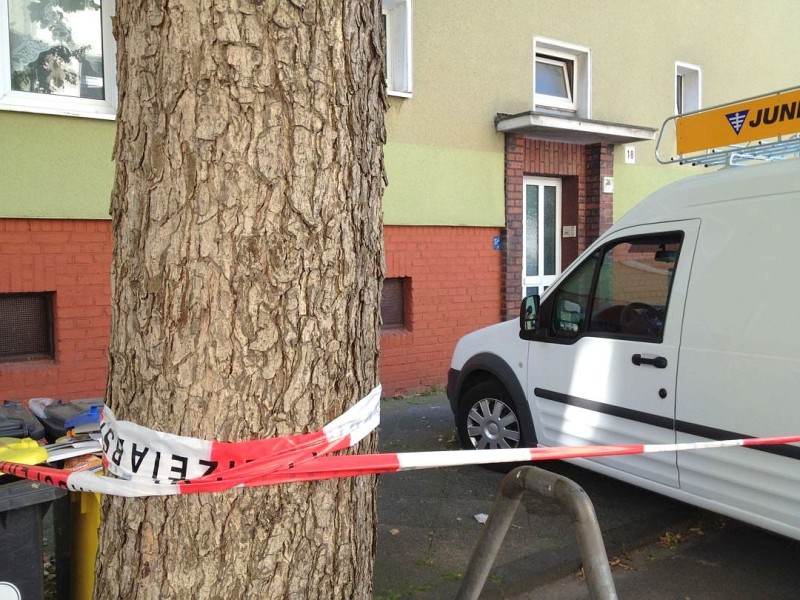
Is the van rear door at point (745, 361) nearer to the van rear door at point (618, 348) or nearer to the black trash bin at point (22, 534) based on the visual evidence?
the van rear door at point (618, 348)

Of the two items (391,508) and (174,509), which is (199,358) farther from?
(391,508)

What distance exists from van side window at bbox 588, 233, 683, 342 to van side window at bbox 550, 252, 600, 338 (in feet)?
0.24

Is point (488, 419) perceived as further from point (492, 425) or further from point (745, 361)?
point (745, 361)

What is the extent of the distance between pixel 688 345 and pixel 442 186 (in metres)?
4.83

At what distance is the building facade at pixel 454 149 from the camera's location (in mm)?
6176

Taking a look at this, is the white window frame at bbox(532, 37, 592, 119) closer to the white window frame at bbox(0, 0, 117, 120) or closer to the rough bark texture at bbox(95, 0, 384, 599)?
the white window frame at bbox(0, 0, 117, 120)

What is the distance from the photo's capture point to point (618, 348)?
4293 mm

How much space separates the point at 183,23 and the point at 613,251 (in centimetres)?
331

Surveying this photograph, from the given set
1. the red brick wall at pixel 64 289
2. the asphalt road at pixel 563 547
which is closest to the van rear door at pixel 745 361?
the asphalt road at pixel 563 547

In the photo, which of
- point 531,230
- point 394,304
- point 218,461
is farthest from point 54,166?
point 531,230

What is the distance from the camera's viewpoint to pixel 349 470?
1908mm

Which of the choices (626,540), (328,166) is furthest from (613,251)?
(328,166)

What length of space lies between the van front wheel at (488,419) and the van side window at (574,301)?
77 centimetres

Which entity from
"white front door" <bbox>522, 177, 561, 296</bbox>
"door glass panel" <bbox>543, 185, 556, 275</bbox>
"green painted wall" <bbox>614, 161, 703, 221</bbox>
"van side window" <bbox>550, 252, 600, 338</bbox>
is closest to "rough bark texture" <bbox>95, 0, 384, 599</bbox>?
"van side window" <bbox>550, 252, 600, 338</bbox>
